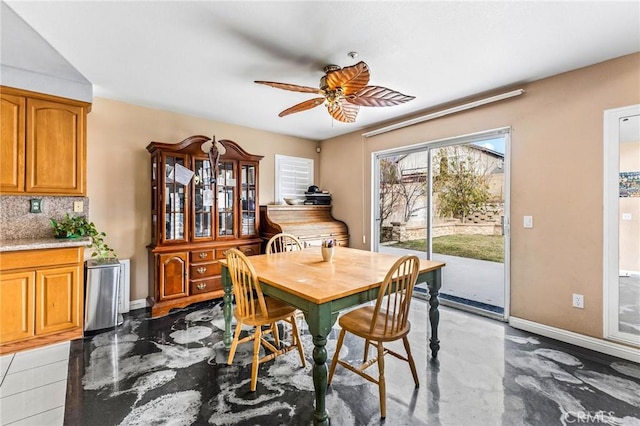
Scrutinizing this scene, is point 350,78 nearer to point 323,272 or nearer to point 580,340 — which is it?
point 323,272

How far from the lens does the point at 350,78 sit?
6.59 feet

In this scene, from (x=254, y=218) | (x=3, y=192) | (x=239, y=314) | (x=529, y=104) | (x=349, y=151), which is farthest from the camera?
(x=349, y=151)

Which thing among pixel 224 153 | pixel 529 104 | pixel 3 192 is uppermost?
pixel 529 104

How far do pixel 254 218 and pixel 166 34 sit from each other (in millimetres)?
2542

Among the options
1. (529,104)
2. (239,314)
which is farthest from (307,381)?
(529,104)

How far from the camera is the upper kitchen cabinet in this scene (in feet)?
8.82

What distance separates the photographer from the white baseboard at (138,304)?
354cm

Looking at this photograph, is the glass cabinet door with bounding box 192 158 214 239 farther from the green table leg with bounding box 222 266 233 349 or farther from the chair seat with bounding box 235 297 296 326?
the chair seat with bounding box 235 297 296 326

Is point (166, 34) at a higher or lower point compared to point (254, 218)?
higher

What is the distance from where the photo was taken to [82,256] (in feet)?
9.24

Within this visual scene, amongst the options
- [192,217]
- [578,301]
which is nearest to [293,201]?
[192,217]

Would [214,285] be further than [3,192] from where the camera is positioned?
Yes

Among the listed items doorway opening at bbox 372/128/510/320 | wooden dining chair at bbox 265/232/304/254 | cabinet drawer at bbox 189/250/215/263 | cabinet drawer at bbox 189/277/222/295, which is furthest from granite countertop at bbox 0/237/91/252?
doorway opening at bbox 372/128/510/320

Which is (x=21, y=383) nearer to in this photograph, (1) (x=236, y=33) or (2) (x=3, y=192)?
(2) (x=3, y=192)
